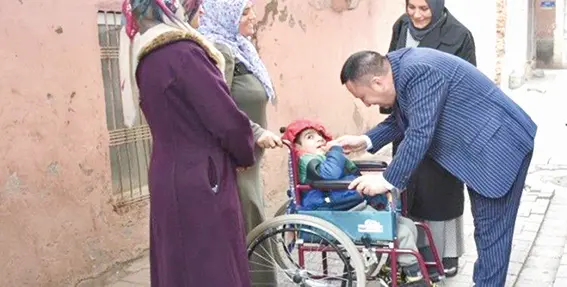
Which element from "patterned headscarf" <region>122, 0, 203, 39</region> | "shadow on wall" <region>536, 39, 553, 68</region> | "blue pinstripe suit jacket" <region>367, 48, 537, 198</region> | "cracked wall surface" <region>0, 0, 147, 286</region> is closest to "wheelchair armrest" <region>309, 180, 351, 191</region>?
"blue pinstripe suit jacket" <region>367, 48, 537, 198</region>

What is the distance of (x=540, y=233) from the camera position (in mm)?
5484

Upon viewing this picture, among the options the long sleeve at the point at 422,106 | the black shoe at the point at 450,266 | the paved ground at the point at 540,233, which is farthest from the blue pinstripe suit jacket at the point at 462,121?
the paved ground at the point at 540,233

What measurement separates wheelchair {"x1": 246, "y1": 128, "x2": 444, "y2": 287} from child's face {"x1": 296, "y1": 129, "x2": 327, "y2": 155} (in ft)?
0.27

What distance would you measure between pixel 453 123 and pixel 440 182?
2.81 ft

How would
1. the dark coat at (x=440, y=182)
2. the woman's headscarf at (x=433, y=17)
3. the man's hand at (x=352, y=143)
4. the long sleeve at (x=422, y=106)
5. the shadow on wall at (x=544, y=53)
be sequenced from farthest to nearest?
the shadow on wall at (x=544, y=53)
the woman's headscarf at (x=433, y=17)
the dark coat at (x=440, y=182)
the man's hand at (x=352, y=143)
the long sleeve at (x=422, y=106)

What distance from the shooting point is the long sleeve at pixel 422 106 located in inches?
121

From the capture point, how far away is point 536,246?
520 cm

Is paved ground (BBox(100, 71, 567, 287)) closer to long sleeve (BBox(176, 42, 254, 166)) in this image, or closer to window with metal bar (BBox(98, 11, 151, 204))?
window with metal bar (BBox(98, 11, 151, 204))

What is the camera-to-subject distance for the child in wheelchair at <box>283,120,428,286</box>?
11.3ft

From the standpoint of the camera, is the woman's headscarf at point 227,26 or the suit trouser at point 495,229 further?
the woman's headscarf at point 227,26

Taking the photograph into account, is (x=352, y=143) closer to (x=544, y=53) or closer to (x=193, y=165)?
(x=193, y=165)

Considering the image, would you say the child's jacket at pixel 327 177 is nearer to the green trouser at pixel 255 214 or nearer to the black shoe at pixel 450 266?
the green trouser at pixel 255 214

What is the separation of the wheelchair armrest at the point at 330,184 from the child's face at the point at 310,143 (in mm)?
183

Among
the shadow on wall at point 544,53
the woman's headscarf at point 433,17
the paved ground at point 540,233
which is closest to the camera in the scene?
the woman's headscarf at point 433,17
